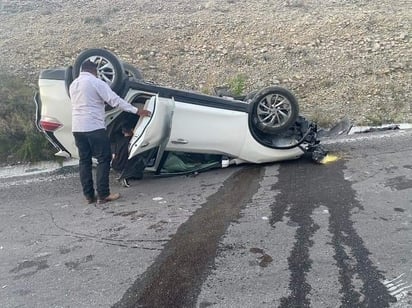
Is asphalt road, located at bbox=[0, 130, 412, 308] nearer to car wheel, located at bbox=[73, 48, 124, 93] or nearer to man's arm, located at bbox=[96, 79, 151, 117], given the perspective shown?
man's arm, located at bbox=[96, 79, 151, 117]

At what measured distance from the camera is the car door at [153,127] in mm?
5141

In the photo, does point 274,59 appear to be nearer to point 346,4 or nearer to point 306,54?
point 306,54

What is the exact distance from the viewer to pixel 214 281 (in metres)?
3.33

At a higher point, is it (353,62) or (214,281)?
(353,62)

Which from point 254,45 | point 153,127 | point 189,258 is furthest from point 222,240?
point 254,45

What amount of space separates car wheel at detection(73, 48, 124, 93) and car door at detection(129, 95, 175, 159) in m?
0.45

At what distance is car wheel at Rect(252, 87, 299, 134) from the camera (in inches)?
233

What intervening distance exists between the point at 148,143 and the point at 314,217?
195cm

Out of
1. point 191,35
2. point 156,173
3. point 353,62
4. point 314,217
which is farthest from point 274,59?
point 314,217

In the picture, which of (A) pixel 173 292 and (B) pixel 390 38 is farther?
(B) pixel 390 38

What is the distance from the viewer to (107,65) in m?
5.54

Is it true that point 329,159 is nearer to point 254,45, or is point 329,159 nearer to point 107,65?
point 107,65

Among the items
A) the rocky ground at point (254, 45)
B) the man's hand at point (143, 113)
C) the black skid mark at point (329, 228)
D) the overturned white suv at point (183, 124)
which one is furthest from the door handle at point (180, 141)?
the rocky ground at point (254, 45)

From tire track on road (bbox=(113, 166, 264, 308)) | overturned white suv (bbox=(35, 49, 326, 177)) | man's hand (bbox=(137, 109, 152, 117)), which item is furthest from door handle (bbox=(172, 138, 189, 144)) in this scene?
tire track on road (bbox=(113, 166, 264, 308))
